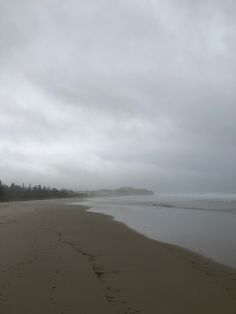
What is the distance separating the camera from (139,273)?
31.4ft

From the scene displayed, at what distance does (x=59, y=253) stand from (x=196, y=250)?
5703 millimetres

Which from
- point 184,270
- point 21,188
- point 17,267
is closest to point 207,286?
point 184,270

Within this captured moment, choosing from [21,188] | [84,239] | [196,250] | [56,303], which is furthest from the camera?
[21,188]

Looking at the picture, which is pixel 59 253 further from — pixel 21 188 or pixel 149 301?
pixel 21 188

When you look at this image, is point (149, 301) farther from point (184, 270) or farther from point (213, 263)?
point (213, 263)

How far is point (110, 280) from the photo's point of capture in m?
8.75

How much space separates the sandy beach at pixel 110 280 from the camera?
6.80m

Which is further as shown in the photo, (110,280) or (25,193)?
(25,193)

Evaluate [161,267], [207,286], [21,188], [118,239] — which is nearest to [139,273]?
[161,267]

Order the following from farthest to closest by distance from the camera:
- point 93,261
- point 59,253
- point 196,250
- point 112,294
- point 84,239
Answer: point 84,239 → point 196,250 → point 59,253 → point 93,261 → point 112,294

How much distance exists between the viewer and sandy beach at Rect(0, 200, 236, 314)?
22.3ft

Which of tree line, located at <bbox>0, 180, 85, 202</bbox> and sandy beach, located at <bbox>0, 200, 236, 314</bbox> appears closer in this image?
sandy beach, located at <bbox>0, 200, 236, 314</bbox>

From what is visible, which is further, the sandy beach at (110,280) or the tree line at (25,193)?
the tree line at (25,193)

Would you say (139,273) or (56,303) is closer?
(56,303)
